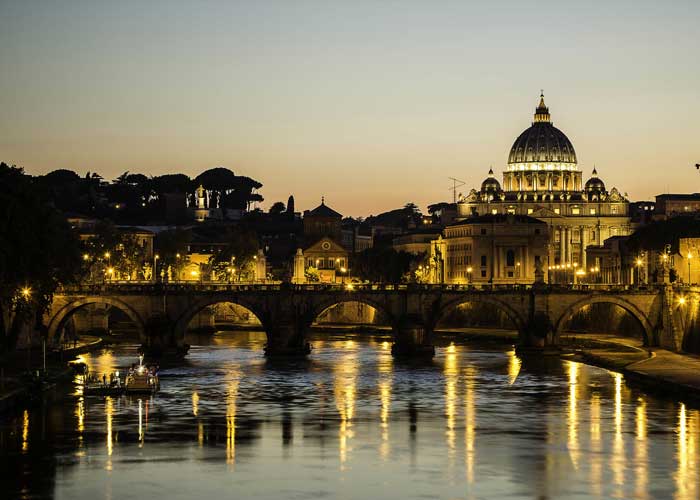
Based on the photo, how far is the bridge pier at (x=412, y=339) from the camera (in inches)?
4505

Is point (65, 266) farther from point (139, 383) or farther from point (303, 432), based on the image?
point (303, 432)

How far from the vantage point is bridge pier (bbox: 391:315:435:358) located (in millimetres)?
114438

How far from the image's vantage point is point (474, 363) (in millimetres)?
108625

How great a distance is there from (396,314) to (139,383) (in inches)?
1336

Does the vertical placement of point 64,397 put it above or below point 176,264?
below

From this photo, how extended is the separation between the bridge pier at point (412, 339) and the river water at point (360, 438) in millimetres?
12884

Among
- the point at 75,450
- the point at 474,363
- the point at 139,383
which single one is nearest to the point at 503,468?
the point at 75,450

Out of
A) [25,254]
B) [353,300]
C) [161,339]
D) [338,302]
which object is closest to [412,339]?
[353,300]

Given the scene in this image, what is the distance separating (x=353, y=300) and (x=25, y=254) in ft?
104

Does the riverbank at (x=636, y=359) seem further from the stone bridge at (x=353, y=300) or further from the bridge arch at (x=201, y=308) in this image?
the bridge arch at (x=201, y=308)

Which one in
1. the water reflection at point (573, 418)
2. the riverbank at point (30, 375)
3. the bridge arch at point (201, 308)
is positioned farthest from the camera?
the bridge arch at point (201, 308)

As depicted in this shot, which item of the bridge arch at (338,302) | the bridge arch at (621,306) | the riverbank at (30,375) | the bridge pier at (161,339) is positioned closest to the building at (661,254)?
the bridge arch at (621,306)

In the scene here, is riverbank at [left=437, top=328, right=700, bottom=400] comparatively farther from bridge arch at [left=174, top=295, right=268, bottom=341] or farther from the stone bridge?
bridge arch at [left=174, top=295, right=268, bottom=341]

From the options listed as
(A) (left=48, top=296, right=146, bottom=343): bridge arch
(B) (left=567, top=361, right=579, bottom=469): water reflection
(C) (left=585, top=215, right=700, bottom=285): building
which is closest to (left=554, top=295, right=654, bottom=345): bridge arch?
(C) (left=585, top=215, right=700, bottom=285): building
